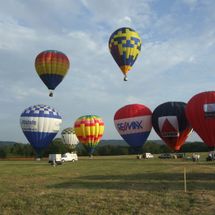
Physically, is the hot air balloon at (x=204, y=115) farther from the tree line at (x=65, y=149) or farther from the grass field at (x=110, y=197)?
the tree line at (x=65, y=149)

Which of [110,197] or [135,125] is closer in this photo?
[110,197]

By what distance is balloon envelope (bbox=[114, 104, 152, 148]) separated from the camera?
156 ft

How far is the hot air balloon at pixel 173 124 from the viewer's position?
145 ft

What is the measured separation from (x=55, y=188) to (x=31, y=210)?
4549 millimetres

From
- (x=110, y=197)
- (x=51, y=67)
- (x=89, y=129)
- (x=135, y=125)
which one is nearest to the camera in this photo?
(x=110, y=197)

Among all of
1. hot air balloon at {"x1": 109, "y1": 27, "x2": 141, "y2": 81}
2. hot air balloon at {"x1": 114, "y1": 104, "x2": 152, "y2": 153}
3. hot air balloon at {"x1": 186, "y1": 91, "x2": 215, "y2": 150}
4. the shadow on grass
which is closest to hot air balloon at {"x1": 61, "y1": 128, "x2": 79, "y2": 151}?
hot air balloon at {"x1": 114, "y1": 104, "x2": 152, "y2": 153}

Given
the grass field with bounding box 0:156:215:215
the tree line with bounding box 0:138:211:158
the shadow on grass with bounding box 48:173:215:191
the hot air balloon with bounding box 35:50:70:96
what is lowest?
the grass field with bounding box 0:156:215:215

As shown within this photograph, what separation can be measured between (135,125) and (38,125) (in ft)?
38.2

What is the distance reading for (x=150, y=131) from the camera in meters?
48.2

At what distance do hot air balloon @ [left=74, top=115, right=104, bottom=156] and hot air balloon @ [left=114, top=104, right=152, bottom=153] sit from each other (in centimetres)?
649

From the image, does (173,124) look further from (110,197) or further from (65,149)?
(65,149)

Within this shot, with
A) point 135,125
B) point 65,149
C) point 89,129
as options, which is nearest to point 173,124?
point 135,125

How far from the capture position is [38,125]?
4616 cm

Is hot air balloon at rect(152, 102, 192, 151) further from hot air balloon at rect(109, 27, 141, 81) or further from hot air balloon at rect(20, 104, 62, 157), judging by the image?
hot air balloon at rect(20, 104, 62, 157)
